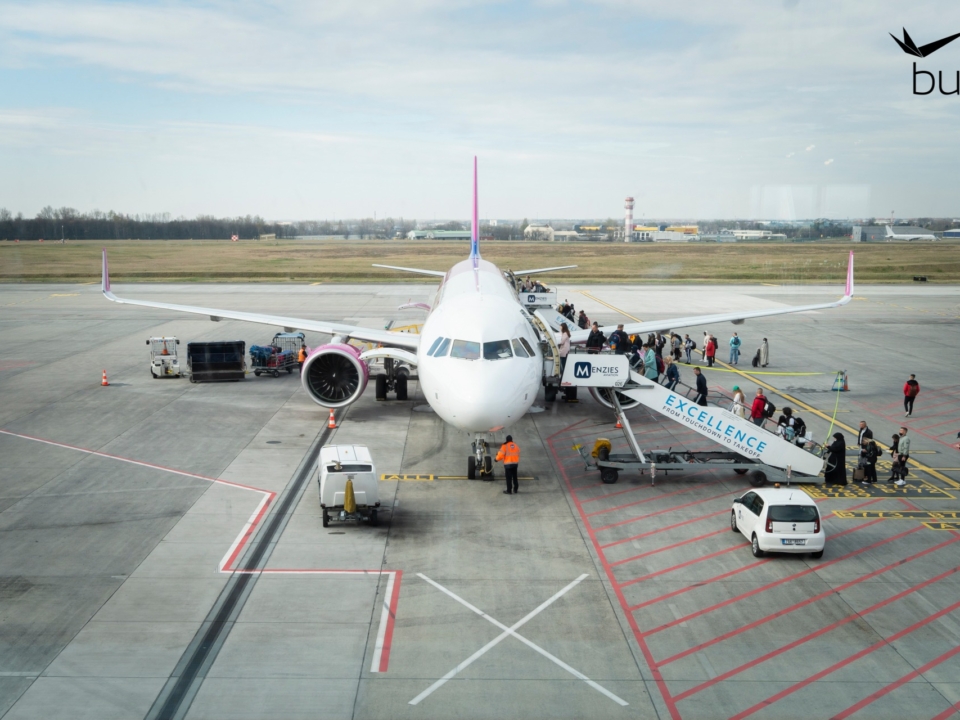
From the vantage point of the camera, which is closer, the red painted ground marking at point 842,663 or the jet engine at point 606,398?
the red painted ground marking at point 842,663

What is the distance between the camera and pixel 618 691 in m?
11.9

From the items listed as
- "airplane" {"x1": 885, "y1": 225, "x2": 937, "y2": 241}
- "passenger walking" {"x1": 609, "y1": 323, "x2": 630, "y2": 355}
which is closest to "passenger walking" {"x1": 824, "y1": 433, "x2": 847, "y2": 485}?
"passenger walking" {"x1": 609, "y1": 323, "x2": 630, "y2": 355}

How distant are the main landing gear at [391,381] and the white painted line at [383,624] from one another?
15868mm

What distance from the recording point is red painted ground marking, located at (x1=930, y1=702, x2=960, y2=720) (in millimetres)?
11271

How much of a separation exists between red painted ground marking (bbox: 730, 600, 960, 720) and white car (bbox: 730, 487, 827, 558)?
8.87 feet

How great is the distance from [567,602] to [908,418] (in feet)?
66.8

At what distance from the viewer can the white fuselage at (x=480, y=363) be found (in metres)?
19.8

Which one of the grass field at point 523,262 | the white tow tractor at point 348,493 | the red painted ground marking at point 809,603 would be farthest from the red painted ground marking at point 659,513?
the grass field at point 523,262

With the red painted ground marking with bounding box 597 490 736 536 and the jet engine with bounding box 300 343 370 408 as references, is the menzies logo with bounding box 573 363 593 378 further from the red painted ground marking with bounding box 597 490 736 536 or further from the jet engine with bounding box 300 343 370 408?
the jet engine with bounding box 300 343 370 408

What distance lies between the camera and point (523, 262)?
335ft

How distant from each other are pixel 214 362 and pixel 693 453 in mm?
21446

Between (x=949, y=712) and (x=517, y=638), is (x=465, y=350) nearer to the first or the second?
(x=517, y=638)

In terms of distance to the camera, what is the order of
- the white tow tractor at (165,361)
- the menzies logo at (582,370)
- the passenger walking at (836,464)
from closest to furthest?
1. the passenger walking at (836,464)
2. the menzies logo at (582,370)
3. the white tow tractor at (165,361)

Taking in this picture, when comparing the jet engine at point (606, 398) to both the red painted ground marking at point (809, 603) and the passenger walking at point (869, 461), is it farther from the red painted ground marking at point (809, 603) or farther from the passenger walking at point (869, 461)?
the red painted ground marking at point (809, 603)
